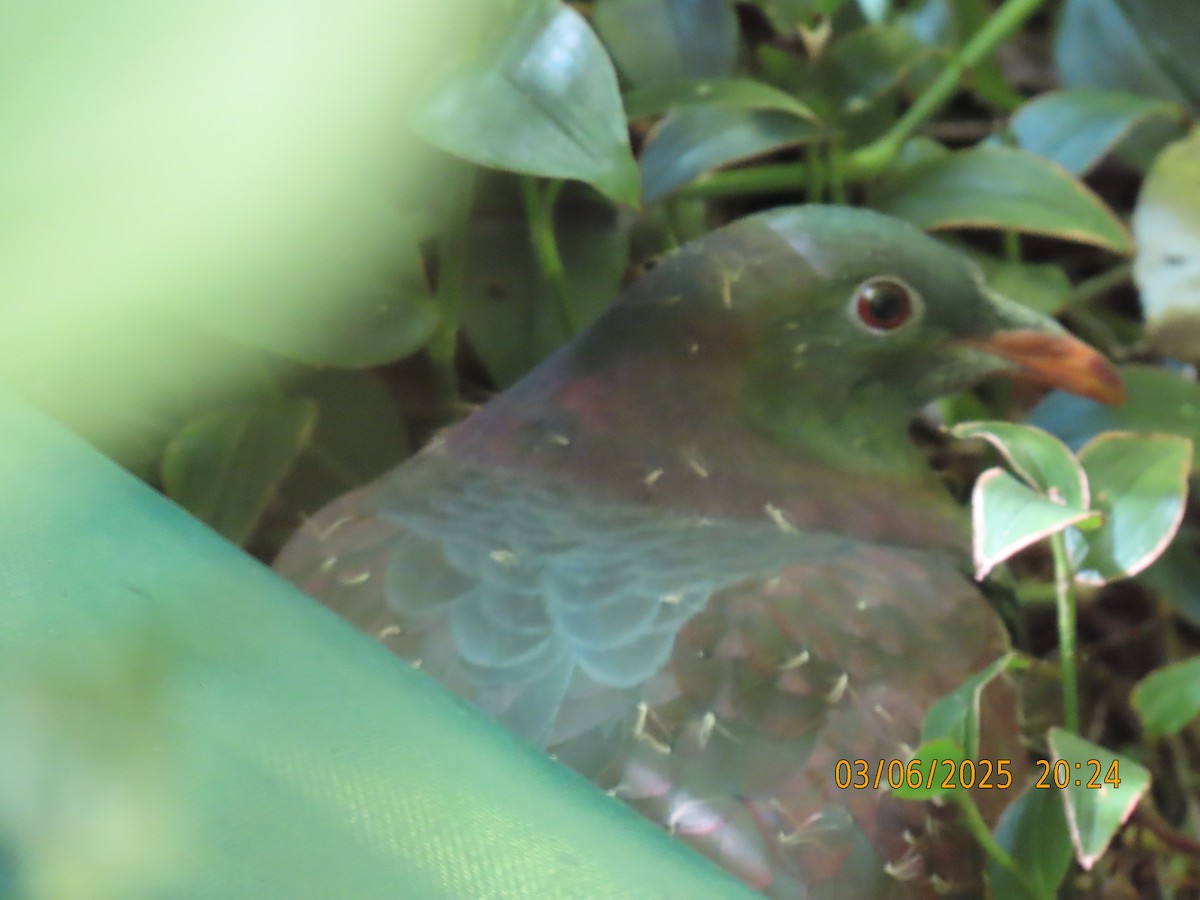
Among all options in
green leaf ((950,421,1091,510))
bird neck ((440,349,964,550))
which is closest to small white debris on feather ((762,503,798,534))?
bird neck ((440,349,964,550))

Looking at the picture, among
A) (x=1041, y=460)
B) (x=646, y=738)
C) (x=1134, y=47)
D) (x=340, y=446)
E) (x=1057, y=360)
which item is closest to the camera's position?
(x=646, y=738)

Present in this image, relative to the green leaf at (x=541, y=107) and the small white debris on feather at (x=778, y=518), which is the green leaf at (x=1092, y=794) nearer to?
the small white debris on feather at (x=778, y=518)

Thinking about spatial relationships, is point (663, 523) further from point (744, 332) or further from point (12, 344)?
point (12, 344)

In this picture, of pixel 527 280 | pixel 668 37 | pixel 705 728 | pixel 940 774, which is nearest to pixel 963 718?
pixel 940 774

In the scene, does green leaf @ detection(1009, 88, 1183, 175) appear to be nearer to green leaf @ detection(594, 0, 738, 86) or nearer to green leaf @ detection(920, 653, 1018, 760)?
green leaf @ detection(594, 0, 738, 86)

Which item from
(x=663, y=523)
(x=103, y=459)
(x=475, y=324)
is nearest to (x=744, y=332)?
(x=663, y=523)

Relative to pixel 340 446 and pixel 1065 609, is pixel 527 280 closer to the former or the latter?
pixel 340 446

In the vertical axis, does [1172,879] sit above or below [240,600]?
below
